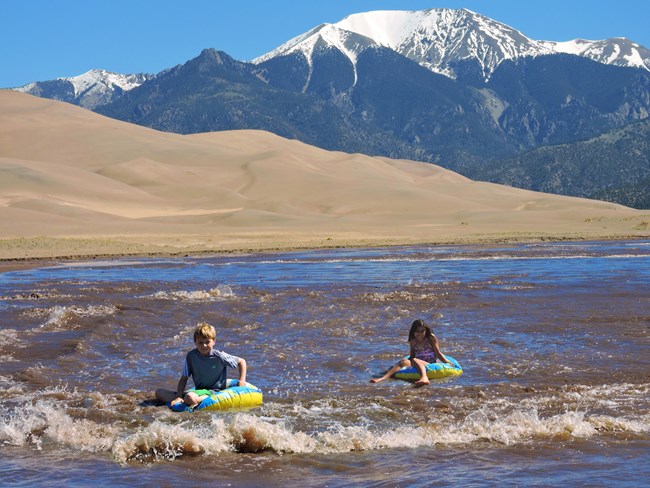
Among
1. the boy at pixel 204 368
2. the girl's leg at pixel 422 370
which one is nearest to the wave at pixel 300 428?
the boy at pixel 204 368

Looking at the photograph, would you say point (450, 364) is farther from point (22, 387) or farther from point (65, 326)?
point (65, 326)

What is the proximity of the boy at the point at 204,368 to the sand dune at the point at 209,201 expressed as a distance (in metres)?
42.2

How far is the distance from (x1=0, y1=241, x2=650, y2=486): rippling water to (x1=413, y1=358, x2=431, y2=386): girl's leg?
233 mm

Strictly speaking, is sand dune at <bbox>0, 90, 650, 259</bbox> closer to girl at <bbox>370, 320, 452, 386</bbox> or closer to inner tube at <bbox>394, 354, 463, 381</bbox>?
girl at <bbox>370, 320, 452, 386</bbox>

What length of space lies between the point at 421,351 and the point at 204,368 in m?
3.83

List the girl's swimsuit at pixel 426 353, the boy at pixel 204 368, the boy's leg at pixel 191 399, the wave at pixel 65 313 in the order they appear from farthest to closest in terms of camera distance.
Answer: the wave at pixel 65 313 < the girl's swimsuit at pixel 426 353 < the boy at pixel 204 368 < the boy's leg at pixel 191 399

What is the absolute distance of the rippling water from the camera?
31.4 ft

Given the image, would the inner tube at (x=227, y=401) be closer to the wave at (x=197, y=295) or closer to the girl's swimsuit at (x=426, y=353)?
the girl's swimsuit at (x=426, y=353)

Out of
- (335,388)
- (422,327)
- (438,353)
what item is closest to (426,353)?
(438,353)

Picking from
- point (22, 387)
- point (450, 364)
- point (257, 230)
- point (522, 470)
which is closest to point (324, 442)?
point (522, 470)

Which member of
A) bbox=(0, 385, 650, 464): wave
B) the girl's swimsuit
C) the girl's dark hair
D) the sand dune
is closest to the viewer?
bbox=(0, 385, 650, 464): wave

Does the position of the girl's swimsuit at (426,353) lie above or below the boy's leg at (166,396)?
above

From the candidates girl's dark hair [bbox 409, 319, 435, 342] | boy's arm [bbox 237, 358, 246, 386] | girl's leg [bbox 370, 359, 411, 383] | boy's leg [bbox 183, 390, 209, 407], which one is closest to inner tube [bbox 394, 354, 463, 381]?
girl's leg [bbox 370, 359, 411, 383]

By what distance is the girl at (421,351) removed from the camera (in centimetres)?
1448
